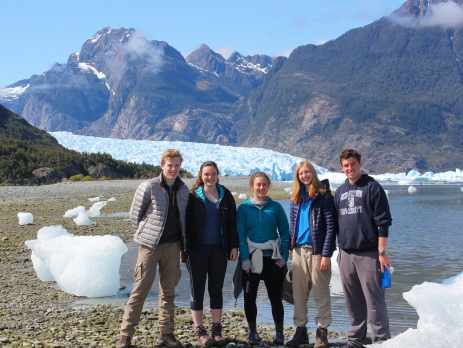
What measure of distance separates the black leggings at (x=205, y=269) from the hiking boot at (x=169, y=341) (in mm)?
293

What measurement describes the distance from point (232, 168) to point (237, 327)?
41.0 m

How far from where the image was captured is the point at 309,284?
4.66 m

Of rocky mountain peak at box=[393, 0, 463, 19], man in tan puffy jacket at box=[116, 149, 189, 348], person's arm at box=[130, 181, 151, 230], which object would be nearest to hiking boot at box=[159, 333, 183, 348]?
man in tan puffy jacket at box=[116, 149, 189, 348]

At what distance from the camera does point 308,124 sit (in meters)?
139

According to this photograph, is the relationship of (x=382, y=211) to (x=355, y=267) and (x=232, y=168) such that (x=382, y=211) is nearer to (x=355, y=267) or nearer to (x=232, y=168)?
(x=355, y=267)

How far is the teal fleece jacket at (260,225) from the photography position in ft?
15.5

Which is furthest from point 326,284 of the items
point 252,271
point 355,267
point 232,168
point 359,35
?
→ point 359,35

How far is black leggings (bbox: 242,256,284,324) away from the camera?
4.76 m

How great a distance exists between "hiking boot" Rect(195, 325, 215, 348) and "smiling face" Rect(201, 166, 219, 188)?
44.8 inches

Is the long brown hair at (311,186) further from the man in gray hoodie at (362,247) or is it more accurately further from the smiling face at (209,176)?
the smiling face at (209,176)

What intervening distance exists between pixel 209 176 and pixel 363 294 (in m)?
1.50

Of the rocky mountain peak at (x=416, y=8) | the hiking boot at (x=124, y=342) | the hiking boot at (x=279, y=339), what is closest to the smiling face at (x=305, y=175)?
the hiking boot at (x=279, y=339)

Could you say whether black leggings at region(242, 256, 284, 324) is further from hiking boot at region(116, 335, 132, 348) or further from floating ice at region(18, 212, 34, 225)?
floating ice at region(18, 212, 34, 225)

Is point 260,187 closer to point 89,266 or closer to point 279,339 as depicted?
point 279,339
